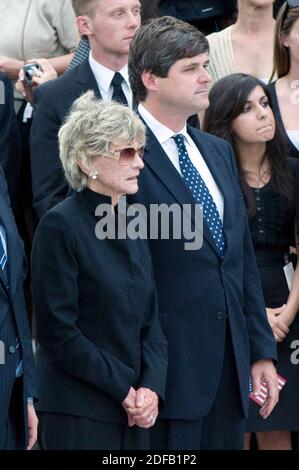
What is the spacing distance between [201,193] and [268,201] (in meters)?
0.84

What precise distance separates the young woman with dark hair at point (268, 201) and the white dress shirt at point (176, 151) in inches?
26.3

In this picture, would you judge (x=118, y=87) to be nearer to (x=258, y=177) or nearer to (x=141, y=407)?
(x=258, y=177)

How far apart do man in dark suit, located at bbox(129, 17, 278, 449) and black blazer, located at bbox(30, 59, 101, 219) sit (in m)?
0.51

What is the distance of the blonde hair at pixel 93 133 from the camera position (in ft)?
16.4

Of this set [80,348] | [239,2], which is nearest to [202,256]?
[80,348]

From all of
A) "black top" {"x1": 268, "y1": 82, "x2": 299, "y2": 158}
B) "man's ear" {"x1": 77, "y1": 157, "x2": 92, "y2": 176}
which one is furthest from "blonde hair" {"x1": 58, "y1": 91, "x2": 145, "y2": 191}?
"black top" {"x1": 268, "y1": 82, "x2": 299, "y2": 158}

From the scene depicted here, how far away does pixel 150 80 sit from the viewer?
17.8ft

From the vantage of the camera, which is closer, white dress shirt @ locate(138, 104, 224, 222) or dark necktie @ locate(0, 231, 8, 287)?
dark necktie @ locate(0, 231, 8, 287)

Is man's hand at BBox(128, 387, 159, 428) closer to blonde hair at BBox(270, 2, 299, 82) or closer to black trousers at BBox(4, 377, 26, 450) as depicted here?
black trousers at BBox(4, 377, 26, 450)

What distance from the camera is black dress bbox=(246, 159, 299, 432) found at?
6.09 m

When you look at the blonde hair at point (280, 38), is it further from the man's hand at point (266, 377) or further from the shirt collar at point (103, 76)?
the man's hand at point (266, 377)

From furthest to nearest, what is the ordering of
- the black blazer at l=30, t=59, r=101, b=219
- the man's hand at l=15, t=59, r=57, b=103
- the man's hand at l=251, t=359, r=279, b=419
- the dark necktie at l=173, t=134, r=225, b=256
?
the man's hand at l=15, t=59, r=57, b=103 < the black blazer at l=30, t=59, r=101, b=219 < the man's hand at l=251, t=359, r=279, b=419 < the dark necktie at l=173, t=134, r=225, b=256
